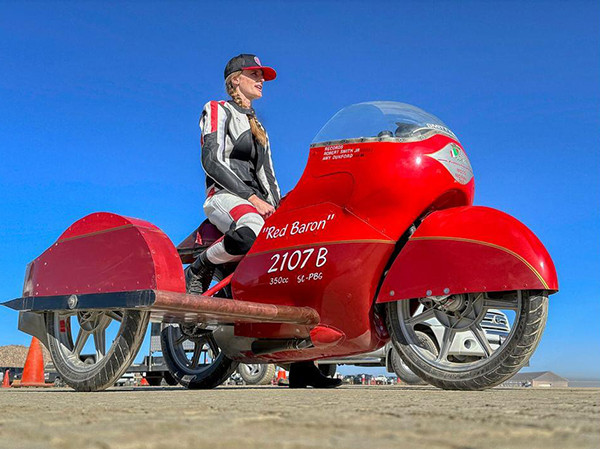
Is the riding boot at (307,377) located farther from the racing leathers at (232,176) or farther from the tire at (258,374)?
the tire at (258,374)

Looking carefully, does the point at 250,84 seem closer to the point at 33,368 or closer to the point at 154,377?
the point at 154,377

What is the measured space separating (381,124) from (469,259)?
3.70 ft

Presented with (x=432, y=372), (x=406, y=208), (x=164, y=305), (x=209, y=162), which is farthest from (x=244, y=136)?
(x=432, y=372)

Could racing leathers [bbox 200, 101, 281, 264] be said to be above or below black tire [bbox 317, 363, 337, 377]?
above

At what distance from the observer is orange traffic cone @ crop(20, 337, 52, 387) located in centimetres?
1355

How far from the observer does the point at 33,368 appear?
13.7m

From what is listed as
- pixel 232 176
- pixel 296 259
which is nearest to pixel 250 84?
pixel 232 176

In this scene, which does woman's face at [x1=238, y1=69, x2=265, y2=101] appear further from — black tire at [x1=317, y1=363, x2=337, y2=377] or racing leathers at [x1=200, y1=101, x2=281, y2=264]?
black tire at [x1=317, y1=363, x2=337, y2=377]

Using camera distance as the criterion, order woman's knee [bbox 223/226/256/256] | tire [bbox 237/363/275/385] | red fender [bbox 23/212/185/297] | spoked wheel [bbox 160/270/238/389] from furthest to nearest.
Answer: tire [bbox 237/363/275/385] < spoked wheel [bbox 160/270/238/389] < woman's knee [bbox 223/226/256/256] < red fender [bbox 23/212/185/297]

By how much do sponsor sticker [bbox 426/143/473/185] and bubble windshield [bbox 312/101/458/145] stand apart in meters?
0.12

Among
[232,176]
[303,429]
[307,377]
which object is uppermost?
[232,176]

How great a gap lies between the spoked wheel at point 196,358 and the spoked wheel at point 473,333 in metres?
1.57

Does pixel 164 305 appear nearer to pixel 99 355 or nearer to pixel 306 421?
pixel 99 355

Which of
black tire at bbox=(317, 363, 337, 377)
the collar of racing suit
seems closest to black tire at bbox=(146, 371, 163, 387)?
black tire at bbox=(317, 363, 337, 377)
